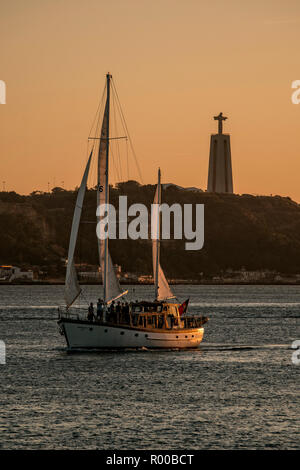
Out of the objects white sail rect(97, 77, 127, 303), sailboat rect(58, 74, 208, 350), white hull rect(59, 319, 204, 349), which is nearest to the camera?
white hull rect(59, 319, 204, 349)

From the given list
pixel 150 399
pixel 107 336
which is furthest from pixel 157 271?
pixel 150 399

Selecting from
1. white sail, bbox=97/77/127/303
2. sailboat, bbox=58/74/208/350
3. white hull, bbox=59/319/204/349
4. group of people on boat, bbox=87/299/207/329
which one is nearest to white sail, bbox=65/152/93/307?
sailboat, bbox=58/74/208/350

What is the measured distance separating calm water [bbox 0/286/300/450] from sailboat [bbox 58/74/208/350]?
1102 millimetres

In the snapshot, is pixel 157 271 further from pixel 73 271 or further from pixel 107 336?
pixel 107 336

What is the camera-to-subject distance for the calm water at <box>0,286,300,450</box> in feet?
129

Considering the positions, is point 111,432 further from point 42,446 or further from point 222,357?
point 222,357

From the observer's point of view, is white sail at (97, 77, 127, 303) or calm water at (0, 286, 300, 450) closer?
calm water at (0, 286, 300, 450)

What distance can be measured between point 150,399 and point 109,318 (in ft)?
49.9

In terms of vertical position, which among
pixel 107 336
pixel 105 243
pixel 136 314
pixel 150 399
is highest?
pixel 105 243

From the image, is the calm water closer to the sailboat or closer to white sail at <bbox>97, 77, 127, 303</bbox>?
the sailboat

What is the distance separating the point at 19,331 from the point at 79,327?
37032 mm

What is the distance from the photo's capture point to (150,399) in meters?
49.2

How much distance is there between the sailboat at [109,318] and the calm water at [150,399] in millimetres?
1102

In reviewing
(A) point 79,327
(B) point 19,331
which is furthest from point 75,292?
(B) point 19,331
